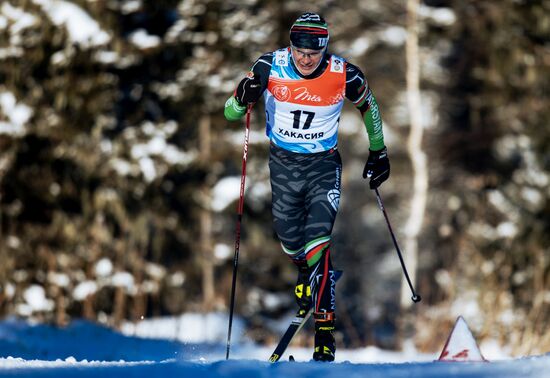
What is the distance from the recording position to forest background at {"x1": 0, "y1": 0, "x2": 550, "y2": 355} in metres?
16.7

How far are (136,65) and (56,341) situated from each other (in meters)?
9.25

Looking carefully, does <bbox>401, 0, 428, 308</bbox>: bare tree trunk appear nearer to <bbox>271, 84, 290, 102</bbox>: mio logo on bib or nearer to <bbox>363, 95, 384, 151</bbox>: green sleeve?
<bbox>363, 95, 384, 151</bbox>: green sleeve

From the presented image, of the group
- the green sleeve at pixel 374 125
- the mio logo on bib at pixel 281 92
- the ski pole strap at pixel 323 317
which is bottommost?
the ski pole strap at pixel 323 317

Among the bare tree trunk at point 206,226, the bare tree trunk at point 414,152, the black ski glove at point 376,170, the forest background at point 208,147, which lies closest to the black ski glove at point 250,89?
the black ski glove at point 376,170

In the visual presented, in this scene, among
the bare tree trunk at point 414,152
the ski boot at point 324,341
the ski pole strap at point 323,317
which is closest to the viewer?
the ski boot at point 324,341

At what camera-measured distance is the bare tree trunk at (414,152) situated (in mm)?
18109

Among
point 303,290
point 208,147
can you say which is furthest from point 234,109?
point 208,147

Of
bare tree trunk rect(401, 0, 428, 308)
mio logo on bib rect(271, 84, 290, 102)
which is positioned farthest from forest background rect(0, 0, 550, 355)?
mio logo on bib rect(271, 84, 290, 102)

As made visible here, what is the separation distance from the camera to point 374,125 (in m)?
6.75

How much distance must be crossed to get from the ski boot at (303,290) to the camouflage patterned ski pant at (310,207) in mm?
117

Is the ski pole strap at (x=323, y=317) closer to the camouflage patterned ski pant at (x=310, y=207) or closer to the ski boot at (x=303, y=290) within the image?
the camouflage patterned ski pant at (x=310, y=207)

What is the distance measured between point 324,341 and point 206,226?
12528mm

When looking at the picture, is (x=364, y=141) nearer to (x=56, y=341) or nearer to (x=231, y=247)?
(x=231, y=247)

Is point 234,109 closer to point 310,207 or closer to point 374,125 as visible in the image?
point 310,207
